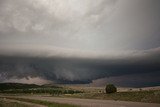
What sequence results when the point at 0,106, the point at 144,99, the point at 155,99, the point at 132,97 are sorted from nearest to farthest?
the point at 0,106, the point at 155,99, the point at 144,99, the point at 132,97

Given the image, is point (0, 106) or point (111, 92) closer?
point (0, 106)

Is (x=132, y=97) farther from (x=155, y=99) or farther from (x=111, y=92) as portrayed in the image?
(x=111, y=92)

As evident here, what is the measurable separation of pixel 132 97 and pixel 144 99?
24.6 ft

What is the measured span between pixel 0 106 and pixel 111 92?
52119 millimetres

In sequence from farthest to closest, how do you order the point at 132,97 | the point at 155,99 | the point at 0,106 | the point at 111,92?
the point at 111,92 → the point at 132,97 → the point at 155,99 → the point at 0,106

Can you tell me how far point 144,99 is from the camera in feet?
230

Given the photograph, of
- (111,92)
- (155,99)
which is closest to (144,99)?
(155,99)

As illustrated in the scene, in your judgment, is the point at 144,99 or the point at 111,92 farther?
the point at 111,92

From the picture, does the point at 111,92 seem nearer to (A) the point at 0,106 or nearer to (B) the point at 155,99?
(B) the point at 155,99

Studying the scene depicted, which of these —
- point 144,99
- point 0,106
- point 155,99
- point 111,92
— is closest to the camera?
point 0,106

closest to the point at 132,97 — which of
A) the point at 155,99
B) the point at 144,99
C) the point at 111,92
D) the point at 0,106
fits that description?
the point at 144,99

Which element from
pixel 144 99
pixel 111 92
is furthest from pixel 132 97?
pixel 111 92

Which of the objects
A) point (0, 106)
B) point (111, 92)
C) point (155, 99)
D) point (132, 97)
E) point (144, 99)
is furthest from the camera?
point (111, 92)

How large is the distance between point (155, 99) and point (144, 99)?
476 centimetres
